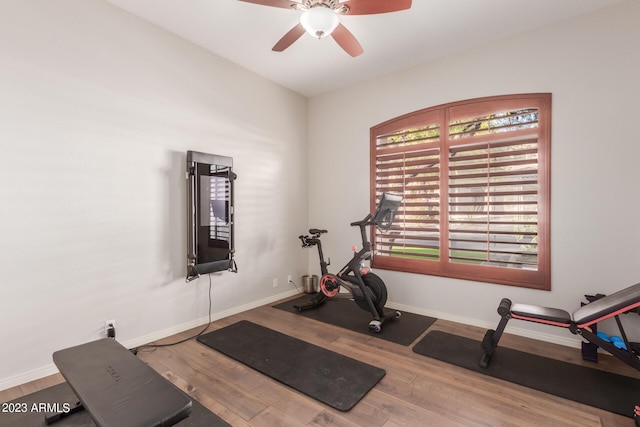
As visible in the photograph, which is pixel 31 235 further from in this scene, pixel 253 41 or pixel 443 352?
pixel 443 352

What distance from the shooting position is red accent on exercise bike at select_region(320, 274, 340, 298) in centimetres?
386

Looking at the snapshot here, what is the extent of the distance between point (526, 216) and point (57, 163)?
4.37 meters

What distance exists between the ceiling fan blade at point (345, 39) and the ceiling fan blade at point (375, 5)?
8.5 inches

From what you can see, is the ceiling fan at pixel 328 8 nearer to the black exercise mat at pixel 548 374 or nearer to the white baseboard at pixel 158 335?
the black exercise mat at pixel 548 374

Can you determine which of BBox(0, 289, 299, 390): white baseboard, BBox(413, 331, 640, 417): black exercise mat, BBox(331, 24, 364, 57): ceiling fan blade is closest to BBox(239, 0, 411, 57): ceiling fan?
BBox(331, 24, 364, 57): ceiling fan blade

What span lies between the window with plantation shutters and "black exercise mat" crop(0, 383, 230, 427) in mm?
2822

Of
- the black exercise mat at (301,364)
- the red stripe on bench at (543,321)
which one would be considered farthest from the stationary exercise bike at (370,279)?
the red stripe on bench at (543,321)

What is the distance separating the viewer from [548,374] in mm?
2432

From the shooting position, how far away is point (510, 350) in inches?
113

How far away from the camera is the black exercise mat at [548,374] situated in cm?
212

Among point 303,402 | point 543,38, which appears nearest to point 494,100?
point 543,38

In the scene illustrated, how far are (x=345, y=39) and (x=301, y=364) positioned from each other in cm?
283

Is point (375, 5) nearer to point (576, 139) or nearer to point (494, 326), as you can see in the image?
point (576, 139)

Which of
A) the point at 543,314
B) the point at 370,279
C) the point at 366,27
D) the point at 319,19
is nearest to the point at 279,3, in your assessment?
the point at 319,19
